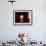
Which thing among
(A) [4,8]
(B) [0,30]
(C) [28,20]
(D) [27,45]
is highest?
(A) [4,8]

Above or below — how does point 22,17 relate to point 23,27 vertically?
above

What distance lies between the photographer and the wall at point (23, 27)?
511 cm

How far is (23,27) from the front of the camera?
5129mm

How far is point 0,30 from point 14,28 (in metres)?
0.54

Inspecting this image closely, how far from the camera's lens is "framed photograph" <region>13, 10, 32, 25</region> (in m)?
5.12

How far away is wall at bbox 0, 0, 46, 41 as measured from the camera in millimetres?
5105

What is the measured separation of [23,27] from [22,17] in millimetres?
388

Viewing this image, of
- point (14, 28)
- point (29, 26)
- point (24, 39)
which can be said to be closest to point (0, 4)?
point (14, 28)

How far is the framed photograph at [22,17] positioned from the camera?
16.8 feet

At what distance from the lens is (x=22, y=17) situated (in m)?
5.14

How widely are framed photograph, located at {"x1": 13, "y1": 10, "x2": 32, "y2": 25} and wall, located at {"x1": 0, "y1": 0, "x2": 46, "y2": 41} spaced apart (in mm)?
115

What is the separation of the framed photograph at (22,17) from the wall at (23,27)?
0.38 ft

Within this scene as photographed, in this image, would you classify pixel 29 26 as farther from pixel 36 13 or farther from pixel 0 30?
pixel 0 30

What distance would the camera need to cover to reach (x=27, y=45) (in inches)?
141
